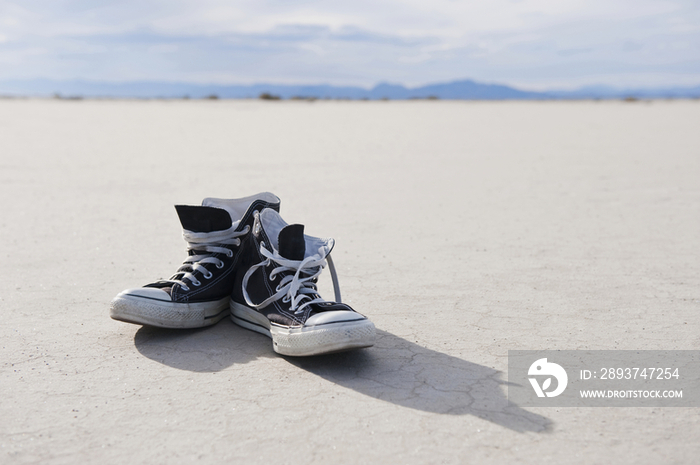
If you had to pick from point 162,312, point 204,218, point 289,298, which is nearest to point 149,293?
point 162,312

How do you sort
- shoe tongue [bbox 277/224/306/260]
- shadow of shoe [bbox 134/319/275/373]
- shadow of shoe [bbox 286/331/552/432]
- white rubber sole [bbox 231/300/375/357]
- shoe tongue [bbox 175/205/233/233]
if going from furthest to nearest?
shoe tongue [bbox 175/205/233/233]
shoe tongue [bbox 277/224/306/260]
shadow of shoe [bbox 134/319/275/373]
white rubber sole [bbox 231/300/375/357]
shadow of shoe [bbox 286/331/552/432]

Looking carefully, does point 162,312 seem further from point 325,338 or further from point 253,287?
point 325,338

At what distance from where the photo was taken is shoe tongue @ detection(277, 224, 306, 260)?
8.27 feet

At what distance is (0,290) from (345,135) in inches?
406

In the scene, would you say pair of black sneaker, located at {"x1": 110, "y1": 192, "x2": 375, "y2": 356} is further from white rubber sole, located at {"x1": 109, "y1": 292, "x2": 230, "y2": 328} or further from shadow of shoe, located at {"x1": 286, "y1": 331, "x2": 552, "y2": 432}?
shadow of shoe, located at {"x1": 286, "y1": 331, "x2": 552, "y2": 432}

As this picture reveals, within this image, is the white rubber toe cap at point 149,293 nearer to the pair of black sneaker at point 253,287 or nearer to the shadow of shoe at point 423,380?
the pair of black sneaker at point 253,287

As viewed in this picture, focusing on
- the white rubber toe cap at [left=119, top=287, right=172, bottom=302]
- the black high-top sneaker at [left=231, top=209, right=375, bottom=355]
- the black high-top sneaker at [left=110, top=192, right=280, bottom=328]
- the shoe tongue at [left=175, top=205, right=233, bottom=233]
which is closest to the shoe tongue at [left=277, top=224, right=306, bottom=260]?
the black high-top sneaker at [left=231, top=209, right=375, bottom=355]

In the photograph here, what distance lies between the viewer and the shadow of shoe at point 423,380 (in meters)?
2.01

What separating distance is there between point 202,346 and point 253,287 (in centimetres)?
33

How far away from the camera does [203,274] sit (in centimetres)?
274

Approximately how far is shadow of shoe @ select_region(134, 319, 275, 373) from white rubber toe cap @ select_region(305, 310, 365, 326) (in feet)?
1.01

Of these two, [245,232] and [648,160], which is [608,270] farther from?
[648,160]

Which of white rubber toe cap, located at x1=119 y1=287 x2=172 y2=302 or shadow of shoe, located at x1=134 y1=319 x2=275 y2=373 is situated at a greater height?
white rubber toe cap, located at x1=119 y1=287 x2=172 y2=302

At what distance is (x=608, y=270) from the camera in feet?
12.3
